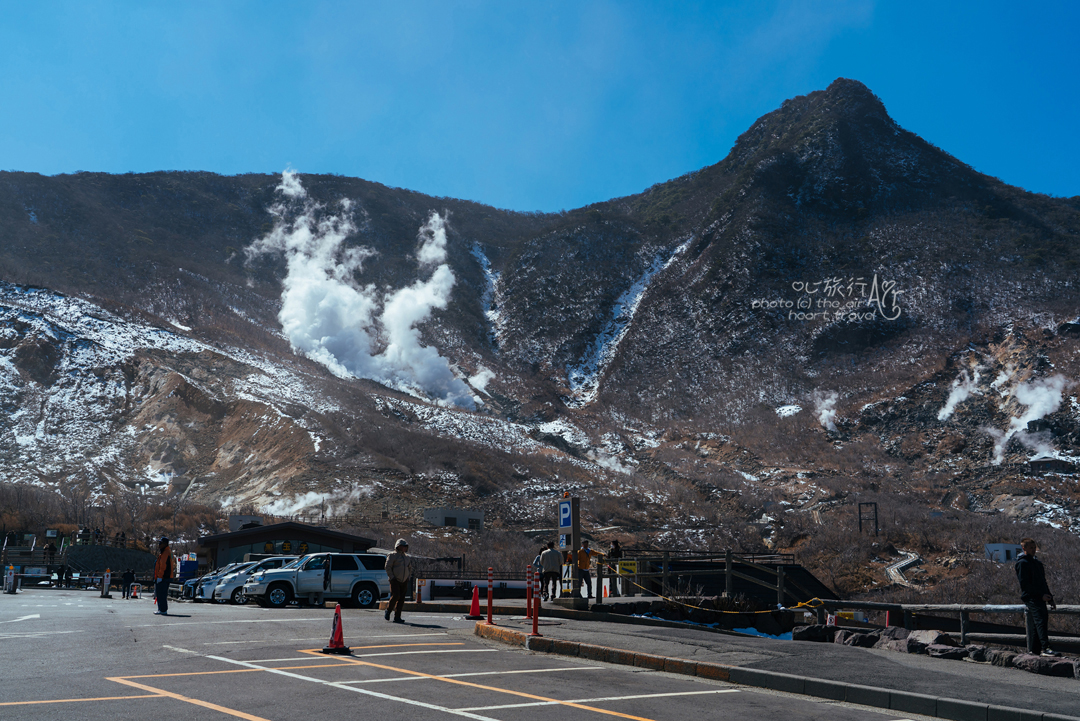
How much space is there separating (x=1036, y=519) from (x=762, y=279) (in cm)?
6707

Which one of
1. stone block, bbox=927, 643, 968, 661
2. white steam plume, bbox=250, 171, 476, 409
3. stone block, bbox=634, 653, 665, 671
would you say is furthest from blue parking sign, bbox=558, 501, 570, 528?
white steam plume, bbox=250, 171, 476, 409

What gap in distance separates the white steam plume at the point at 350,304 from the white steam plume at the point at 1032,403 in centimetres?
6226

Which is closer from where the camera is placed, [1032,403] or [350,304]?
[1032,403]

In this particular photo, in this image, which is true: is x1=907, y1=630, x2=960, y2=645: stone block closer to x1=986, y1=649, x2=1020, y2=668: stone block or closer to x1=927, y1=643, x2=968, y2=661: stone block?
x1=927, y1=643, x2=968, y2=661: stone block

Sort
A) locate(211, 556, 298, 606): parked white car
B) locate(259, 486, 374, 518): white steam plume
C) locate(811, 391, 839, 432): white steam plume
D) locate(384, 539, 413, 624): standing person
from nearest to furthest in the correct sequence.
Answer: locate(384, 539, 413, 624): standing person < locate(211, 556, 298, 606): parked white car < locate(259, 486, 374, 518): white steam plume < locate(811, 391, 839, 432): white steam plume

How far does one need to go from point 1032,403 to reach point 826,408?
2217 centimetres

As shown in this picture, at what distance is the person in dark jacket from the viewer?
36.0 ft

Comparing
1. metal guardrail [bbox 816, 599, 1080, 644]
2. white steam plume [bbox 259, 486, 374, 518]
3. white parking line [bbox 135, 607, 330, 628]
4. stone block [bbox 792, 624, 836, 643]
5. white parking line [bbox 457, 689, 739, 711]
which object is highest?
white steam plume [bbox 259, 486, 374, 518]

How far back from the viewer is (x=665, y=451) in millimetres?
96688

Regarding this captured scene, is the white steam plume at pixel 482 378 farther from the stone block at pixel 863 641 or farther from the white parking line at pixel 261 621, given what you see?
the stone block at pixel 863 641

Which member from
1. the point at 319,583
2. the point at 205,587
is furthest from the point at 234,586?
the point at 319,583

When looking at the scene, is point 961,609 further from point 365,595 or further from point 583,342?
point 583,342

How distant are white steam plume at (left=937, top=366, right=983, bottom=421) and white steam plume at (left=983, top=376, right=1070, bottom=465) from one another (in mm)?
4829

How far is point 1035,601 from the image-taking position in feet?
36.4
